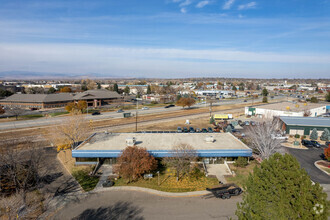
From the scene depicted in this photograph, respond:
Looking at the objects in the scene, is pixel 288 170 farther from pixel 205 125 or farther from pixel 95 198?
pixel 205 125

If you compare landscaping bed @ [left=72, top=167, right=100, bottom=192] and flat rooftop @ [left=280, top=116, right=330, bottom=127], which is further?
flat rooftop @ [left=280, top=116, right=330, bottom=127]

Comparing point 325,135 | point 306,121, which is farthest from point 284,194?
point 306,121

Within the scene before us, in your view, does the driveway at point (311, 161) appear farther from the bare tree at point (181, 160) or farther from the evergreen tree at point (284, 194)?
the evergreen tree at point (284, 194)

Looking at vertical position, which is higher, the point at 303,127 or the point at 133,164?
the point at 303,127

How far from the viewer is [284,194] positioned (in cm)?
1089

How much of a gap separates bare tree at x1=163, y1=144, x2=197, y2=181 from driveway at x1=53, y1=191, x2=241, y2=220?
164 inches

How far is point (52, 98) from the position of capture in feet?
275

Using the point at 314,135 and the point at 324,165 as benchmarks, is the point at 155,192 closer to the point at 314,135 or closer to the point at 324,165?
the point at 324,165

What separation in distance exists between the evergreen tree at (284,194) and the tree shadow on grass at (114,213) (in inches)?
393

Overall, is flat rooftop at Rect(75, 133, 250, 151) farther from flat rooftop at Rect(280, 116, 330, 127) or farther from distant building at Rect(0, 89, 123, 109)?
distant building at Rect(0, 89, 123, 109)

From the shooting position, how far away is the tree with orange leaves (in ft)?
76.8

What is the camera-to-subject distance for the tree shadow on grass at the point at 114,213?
18030 mm

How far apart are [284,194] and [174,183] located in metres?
14.7

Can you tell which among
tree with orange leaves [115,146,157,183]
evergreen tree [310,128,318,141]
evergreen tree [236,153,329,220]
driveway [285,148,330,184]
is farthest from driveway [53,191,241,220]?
evergreen tree [310,128,318,141]
